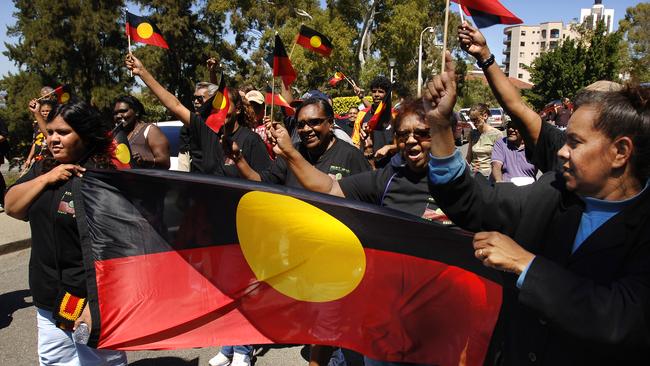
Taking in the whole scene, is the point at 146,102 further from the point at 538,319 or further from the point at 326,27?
the point at 538,319

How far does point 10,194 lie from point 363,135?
14.3 feet

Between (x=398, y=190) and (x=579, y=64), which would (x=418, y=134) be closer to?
(x=398, y=190)

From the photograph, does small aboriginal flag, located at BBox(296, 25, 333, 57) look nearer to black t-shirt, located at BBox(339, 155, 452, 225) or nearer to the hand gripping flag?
black t-shirt, located at BBox(339, 155, 452, 225)

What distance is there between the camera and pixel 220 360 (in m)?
4.23

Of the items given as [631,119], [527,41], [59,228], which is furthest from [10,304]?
[527,41]

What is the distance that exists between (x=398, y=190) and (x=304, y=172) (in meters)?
0.59

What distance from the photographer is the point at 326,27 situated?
31531mm

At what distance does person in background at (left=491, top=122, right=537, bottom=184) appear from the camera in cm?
597

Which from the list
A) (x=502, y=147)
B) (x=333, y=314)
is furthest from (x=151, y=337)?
(x=502, y=147)

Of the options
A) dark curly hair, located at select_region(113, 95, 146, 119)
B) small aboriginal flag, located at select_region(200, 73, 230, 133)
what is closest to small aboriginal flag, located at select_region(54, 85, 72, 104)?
dark curly hair, located at select_region(113, 95, 146, 119)

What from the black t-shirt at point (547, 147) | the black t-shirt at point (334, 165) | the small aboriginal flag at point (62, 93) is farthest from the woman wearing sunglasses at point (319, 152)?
the small aboriginal flag at point (62, 93)

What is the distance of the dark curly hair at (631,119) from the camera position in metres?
1.64

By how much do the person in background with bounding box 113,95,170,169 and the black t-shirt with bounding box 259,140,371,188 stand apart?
1.84 metres

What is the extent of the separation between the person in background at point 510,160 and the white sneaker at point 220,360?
361 cm
